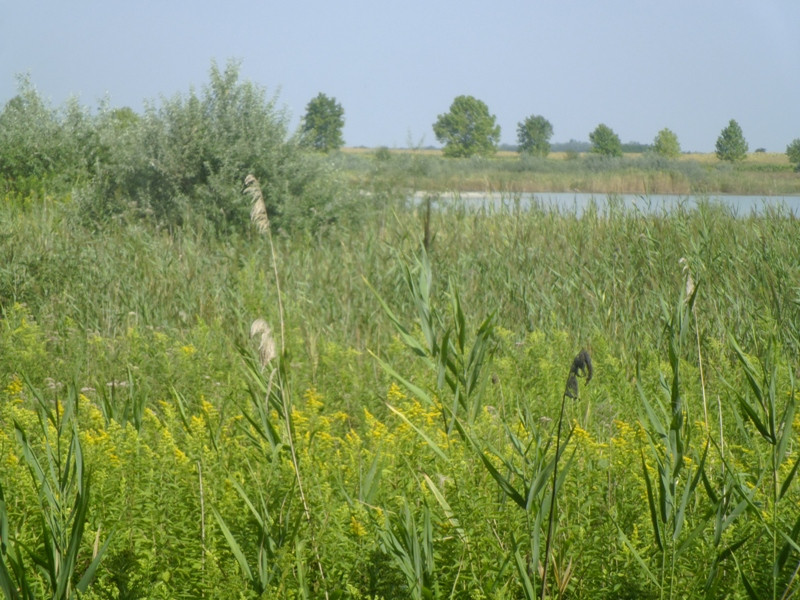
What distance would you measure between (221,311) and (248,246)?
7.93 ft

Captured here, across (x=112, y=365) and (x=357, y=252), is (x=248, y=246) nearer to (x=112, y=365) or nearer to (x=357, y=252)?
(x=357, y=252)

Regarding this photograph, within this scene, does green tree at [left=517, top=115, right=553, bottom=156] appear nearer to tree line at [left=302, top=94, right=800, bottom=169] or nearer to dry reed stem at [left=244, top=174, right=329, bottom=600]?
tree line at [left=302, top=94, right=800, bottom=169]

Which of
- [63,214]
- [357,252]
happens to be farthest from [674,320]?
[63,214]

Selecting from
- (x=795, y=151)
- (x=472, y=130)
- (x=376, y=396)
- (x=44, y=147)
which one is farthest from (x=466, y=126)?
(x=376, y=396)

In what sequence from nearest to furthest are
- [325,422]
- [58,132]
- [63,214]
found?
[325,422], [63,214], [58,132]

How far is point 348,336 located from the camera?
16.2ft

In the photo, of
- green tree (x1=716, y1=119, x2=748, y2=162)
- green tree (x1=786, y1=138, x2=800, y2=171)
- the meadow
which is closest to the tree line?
green tree (x1=716, y1=119, x2=748, y2=162)

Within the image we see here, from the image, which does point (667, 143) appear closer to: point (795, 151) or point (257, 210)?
point (795, 151)

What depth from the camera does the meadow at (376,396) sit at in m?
1.63

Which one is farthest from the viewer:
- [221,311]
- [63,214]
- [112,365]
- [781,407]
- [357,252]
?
[63,214]

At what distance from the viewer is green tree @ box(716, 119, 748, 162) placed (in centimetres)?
3628

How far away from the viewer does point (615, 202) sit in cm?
793

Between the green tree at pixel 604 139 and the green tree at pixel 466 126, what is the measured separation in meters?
8.26

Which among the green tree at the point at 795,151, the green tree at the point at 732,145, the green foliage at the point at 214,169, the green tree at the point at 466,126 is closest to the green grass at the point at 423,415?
the green foliage at the point at 214,169
